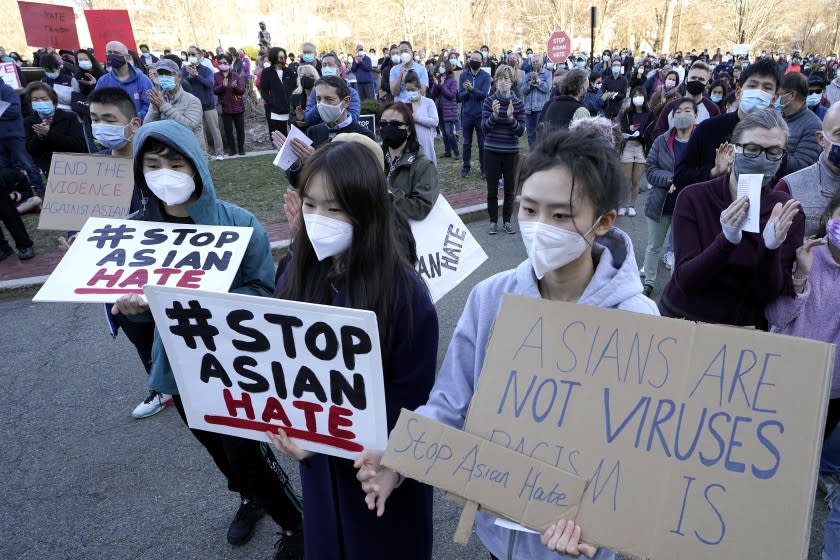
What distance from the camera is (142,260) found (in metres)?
2.23

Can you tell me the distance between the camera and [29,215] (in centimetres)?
802

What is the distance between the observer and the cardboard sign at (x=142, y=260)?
214 cm

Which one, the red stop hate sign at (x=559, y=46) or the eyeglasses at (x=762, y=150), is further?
the red stop hate sign at (x=559, y=46)

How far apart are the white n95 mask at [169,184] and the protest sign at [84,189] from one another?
4.06 ft

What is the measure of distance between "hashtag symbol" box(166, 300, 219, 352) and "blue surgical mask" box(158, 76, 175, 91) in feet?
23.4

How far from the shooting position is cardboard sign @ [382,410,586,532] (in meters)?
1.25

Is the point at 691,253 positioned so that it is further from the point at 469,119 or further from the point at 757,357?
the point at 469,119

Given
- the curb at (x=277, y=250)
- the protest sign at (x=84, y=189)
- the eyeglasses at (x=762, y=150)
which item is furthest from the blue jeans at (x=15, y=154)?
the eyeglasses at (x=762, y=150)

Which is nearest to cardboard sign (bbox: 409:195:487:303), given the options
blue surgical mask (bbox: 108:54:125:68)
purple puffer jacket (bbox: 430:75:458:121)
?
blue surgical mask (bbox: 108:54:125:68)

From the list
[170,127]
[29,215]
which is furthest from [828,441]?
[29,215]

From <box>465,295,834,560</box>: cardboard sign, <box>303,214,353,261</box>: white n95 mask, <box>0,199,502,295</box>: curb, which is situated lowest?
<box>0,199,502,295</box>: curb

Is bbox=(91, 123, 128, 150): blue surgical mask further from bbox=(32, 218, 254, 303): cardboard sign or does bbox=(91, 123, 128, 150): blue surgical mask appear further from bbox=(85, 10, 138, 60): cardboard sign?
bbox=(85, 10, 138, 60): cardboard sign

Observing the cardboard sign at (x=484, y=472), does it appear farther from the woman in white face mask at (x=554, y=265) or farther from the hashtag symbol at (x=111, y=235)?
the hashtag symbol at (x=111, y=235)

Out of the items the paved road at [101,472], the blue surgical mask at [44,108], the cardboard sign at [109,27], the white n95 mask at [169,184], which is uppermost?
the cardboard sign at [109,27]
